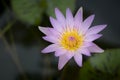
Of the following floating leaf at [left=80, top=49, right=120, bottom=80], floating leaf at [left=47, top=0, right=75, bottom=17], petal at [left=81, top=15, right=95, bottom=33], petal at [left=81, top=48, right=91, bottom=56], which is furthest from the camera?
floating leaf at [left=47, top=0, right=75, bottom=17]

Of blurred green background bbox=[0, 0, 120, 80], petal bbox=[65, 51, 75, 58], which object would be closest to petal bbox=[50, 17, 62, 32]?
petal bbox=[65, 51, 75, 58]

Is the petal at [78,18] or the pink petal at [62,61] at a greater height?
the petal at [78,18]

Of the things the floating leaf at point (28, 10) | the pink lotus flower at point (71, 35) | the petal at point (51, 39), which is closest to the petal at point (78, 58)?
the pink lotus flower at point (71, 35)

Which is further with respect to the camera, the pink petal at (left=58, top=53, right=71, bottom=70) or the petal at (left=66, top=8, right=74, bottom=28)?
the petal at (left=66, top=8, right=74, bottom=28)

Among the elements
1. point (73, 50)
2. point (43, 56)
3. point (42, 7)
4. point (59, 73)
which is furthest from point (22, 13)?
point (73, 50)

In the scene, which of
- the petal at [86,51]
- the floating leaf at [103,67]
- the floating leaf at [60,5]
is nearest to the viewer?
the petal at [86,51]

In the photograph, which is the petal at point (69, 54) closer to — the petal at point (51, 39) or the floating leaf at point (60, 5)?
the petal at point (51, 39)

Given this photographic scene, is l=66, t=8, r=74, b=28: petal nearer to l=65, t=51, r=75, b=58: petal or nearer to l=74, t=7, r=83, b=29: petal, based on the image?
l=74, t=7, r=83, b=29: petal
